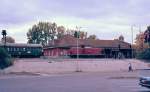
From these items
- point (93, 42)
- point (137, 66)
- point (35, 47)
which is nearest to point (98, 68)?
point (137, 66)

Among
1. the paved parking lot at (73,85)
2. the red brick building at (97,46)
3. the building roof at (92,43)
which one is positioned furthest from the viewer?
the building roof at (92,43)

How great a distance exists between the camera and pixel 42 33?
151250 millimetres

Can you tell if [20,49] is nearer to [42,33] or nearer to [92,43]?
[92,43]

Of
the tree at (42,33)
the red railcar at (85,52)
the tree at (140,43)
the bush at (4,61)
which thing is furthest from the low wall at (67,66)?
the tree at (42,33)

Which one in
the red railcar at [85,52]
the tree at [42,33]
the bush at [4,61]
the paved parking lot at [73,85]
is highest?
the tree at [42,33]

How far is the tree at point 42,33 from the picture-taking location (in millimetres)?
149375

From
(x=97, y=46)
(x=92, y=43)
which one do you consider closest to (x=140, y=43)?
(x=97, y=46)

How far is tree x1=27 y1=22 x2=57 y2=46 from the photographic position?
149 metres

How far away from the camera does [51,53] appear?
115312 mm

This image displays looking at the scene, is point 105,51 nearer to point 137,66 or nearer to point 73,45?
point 73,45

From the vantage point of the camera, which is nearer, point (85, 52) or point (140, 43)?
point (85, 52)

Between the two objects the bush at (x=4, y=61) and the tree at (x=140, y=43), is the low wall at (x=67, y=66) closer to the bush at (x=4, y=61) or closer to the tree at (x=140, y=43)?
the bush at (x=4, y=61)

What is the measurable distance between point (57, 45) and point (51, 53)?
19.1 ft

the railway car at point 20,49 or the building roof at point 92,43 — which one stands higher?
the building roof at point 92,43
